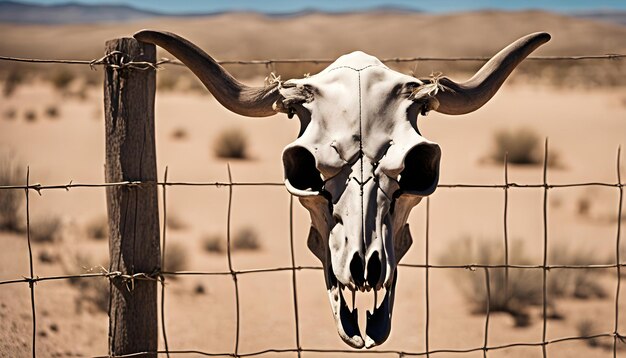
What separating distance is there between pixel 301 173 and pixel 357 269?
546 millimetres

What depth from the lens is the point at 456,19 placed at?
110938 millimetres

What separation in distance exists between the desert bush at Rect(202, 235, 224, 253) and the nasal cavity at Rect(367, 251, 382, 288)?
27.0 ft

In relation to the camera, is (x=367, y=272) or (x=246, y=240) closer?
(x=367, y=272)

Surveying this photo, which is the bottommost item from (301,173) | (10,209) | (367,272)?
(10,209)

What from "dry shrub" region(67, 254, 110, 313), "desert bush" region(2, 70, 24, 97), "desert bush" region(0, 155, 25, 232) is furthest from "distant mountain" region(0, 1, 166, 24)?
"dry shrub" region(67, 254, 110, 313)

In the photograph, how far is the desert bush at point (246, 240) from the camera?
427 inches

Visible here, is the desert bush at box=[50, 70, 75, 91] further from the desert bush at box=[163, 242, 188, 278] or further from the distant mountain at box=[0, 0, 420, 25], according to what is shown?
the distant mountain at box=[0, 0, 420, 25]

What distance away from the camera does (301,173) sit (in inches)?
124

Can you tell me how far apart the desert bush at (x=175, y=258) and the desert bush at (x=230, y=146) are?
7.76 meters

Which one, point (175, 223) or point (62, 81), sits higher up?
point (62, 81)

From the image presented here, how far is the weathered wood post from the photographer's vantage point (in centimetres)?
383

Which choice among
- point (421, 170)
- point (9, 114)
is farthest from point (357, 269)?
point (9, 114)

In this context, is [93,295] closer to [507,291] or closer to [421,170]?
[507,291]

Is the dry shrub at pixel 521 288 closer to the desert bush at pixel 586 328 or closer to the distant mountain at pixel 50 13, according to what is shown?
the desert bush at pixel 586 328
